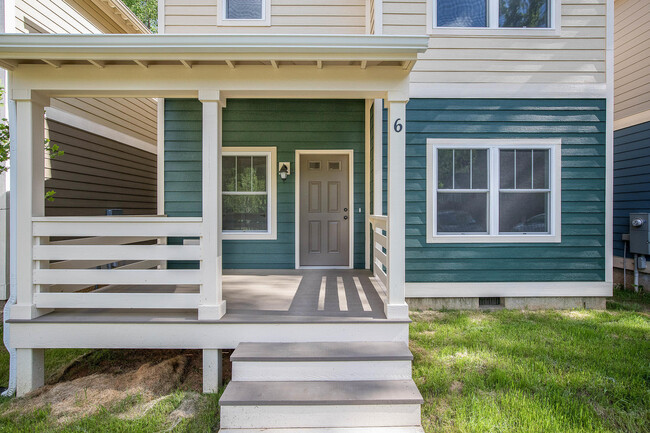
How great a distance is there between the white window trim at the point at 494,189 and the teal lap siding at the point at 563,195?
0.22ft

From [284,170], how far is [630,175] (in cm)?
Result: 576

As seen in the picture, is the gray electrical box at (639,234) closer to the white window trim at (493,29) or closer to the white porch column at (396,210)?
the white window trim at (493,29)

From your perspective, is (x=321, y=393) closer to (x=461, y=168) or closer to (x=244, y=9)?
(x=461, y=168)

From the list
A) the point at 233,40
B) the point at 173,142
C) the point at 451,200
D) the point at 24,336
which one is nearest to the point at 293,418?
the point at 24,336

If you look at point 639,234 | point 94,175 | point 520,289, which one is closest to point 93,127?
point 94,175

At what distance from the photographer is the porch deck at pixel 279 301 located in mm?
2803

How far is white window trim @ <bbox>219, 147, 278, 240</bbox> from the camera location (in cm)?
531

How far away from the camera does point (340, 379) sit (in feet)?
8.09

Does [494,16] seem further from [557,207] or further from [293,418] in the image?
[293,418]

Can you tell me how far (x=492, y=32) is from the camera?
4.60m

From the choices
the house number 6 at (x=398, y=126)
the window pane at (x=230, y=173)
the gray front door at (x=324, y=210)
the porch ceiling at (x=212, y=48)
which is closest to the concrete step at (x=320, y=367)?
the house number 6 at (x=398, y=126)

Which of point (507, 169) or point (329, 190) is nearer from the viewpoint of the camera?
point (507, 169)

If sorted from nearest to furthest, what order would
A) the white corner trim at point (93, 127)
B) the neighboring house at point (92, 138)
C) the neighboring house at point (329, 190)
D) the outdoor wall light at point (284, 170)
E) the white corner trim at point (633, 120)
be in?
the neighboring house at point (329, 190) < the neighboring house at point (92, 138) < the white corner trim at point (93, 127) < the outdoor wall light at point (284, 170) < the white corner trim at point (633, 120)

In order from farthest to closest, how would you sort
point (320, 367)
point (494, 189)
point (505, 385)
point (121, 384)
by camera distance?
point (494, 189), point (121, 384), point (505, 385), point (320, 367)
